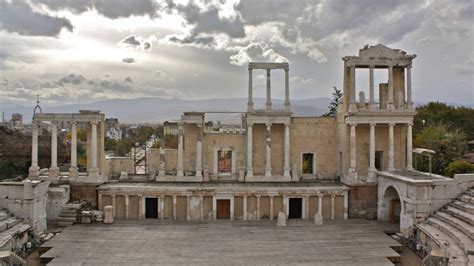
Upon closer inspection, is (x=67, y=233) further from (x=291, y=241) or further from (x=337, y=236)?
(x=337, y=236)

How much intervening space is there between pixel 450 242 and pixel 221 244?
970cm

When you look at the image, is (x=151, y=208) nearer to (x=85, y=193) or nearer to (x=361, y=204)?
(x=85, y=193)

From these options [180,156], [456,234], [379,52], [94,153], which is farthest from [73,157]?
[456,234]

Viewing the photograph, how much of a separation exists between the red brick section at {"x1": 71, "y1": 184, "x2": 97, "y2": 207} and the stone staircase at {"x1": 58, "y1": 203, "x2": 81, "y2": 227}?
0.90 m

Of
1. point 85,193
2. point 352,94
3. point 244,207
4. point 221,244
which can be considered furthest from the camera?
point 352,94

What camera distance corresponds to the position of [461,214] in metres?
18.7

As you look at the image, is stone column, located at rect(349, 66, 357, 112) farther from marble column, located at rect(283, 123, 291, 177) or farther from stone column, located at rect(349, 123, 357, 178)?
marble column, located at rect(283, 123, 291, 177)

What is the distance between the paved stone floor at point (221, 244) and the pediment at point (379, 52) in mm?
10916

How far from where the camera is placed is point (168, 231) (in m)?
21.4

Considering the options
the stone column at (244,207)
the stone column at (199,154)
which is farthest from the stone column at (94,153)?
the stone column at (244,207)

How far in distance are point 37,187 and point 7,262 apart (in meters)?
6.04

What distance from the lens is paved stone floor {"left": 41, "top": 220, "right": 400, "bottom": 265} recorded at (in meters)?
17.1

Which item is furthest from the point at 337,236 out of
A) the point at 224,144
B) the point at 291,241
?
the point at 224,144

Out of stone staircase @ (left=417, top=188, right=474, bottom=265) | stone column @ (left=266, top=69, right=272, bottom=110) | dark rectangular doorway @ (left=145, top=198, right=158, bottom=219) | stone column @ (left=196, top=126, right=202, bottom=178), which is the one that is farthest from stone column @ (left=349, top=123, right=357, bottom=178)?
dark rectangular doorway @ (left=145, top=198, right=158, bottom=219)
